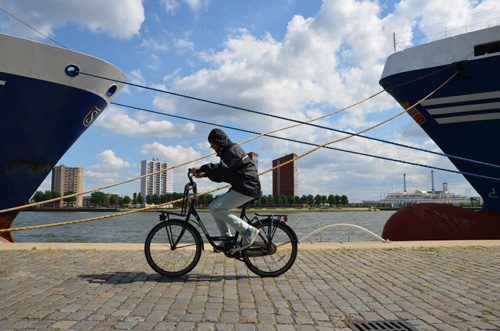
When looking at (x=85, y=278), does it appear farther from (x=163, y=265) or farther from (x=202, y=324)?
(x=202, y=324)

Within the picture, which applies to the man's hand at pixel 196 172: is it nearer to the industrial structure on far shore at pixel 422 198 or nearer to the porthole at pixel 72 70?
the porthole at pixel 72 70

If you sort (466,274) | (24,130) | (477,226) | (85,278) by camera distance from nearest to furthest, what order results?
(85,278), (466,274), (24,130), (477,226)

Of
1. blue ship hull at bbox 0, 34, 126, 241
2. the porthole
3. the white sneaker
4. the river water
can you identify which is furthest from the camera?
the river water

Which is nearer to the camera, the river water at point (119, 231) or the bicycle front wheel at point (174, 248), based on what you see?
the bicycle front wheel at point (174, 248)

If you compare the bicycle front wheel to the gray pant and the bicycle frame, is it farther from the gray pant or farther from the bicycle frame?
the gray pant

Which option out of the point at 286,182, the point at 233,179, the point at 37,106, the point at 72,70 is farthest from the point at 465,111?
the point at 286,182

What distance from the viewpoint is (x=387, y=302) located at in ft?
11.2

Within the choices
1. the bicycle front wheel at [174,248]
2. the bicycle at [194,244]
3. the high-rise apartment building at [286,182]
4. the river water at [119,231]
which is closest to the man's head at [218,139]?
the bicycle at [194,244]

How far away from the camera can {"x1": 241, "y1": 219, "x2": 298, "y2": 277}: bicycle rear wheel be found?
450 centimetres

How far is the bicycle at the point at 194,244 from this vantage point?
444 cm

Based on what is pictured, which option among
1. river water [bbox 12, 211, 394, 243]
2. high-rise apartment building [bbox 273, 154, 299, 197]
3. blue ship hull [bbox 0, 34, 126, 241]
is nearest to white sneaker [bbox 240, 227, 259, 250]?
river water [bbox 12, 211, 394, 243]

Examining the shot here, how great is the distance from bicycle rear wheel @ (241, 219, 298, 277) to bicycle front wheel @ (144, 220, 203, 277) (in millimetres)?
619

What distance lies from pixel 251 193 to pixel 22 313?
8.09 ft

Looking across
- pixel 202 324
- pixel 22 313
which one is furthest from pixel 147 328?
pixel 22 313
